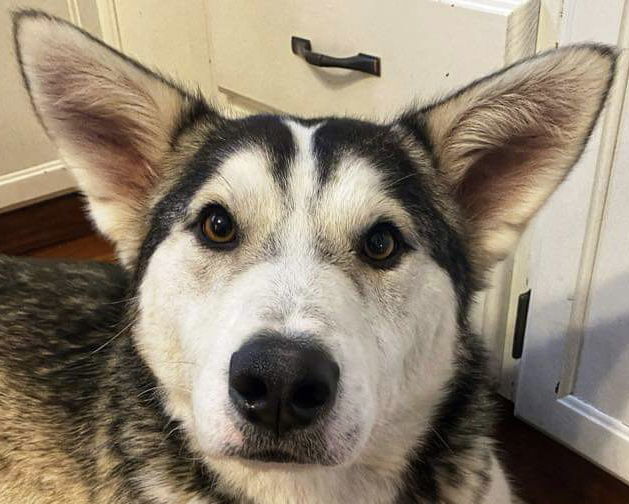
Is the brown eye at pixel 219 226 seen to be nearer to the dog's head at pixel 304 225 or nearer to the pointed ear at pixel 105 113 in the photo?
the dog's head at pixel 304 225

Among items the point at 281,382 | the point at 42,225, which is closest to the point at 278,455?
A: the point at 281,382

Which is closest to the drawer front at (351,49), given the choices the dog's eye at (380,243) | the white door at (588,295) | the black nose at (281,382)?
the white door at (588,295)

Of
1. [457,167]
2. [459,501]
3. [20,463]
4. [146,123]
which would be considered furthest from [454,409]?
[20,463]

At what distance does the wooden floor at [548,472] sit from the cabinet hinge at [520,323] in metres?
0.21

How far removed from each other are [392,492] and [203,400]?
16.4 inches

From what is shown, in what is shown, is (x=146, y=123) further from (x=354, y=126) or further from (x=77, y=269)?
(x=77, y=269)

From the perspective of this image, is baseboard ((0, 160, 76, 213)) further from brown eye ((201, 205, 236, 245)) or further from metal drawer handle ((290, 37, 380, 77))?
brown eye ((201, 205, 236, 245))

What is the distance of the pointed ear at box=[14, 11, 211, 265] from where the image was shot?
45.3 inches

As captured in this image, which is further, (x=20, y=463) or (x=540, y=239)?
(x=540, y=239)

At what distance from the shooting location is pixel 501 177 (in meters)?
1.30

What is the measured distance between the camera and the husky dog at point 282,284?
98 cm

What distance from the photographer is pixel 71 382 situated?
1.46 metres

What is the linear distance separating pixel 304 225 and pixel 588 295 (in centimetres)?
86

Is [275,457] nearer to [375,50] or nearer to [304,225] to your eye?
[304,225]
